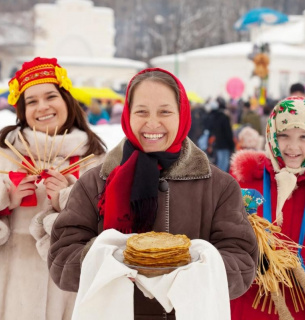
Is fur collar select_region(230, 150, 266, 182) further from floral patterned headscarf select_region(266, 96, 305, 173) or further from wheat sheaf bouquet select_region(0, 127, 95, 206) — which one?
wheat sheaf bouquet select_region(0, 127, 95, 206)

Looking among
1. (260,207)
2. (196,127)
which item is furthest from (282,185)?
(196,127)

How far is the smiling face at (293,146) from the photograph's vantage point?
3.44 m

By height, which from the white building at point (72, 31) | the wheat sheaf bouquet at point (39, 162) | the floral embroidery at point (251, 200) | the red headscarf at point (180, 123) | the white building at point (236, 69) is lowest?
the floral embroidery at point (251, 200)

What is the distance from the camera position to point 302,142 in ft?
11.4

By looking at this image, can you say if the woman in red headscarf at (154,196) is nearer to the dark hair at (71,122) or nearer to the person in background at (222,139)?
the dark hair at (71,122)

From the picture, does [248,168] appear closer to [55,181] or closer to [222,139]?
[55,181]

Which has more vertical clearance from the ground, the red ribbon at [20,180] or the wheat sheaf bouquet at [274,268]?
the red ribbon at [20,180]

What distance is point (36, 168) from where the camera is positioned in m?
3.17

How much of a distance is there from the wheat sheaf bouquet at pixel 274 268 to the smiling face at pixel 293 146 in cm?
39

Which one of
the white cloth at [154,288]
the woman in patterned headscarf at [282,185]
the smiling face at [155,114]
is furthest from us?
the woman in patterned headscarf at [282,185]

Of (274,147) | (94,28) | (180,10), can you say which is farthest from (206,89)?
(274,147)

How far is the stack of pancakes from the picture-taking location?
197 centimetres

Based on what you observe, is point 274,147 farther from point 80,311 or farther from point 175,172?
point 80,311

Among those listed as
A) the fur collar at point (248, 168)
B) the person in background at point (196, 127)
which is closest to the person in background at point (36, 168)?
the fur collar at point (248, 168)
